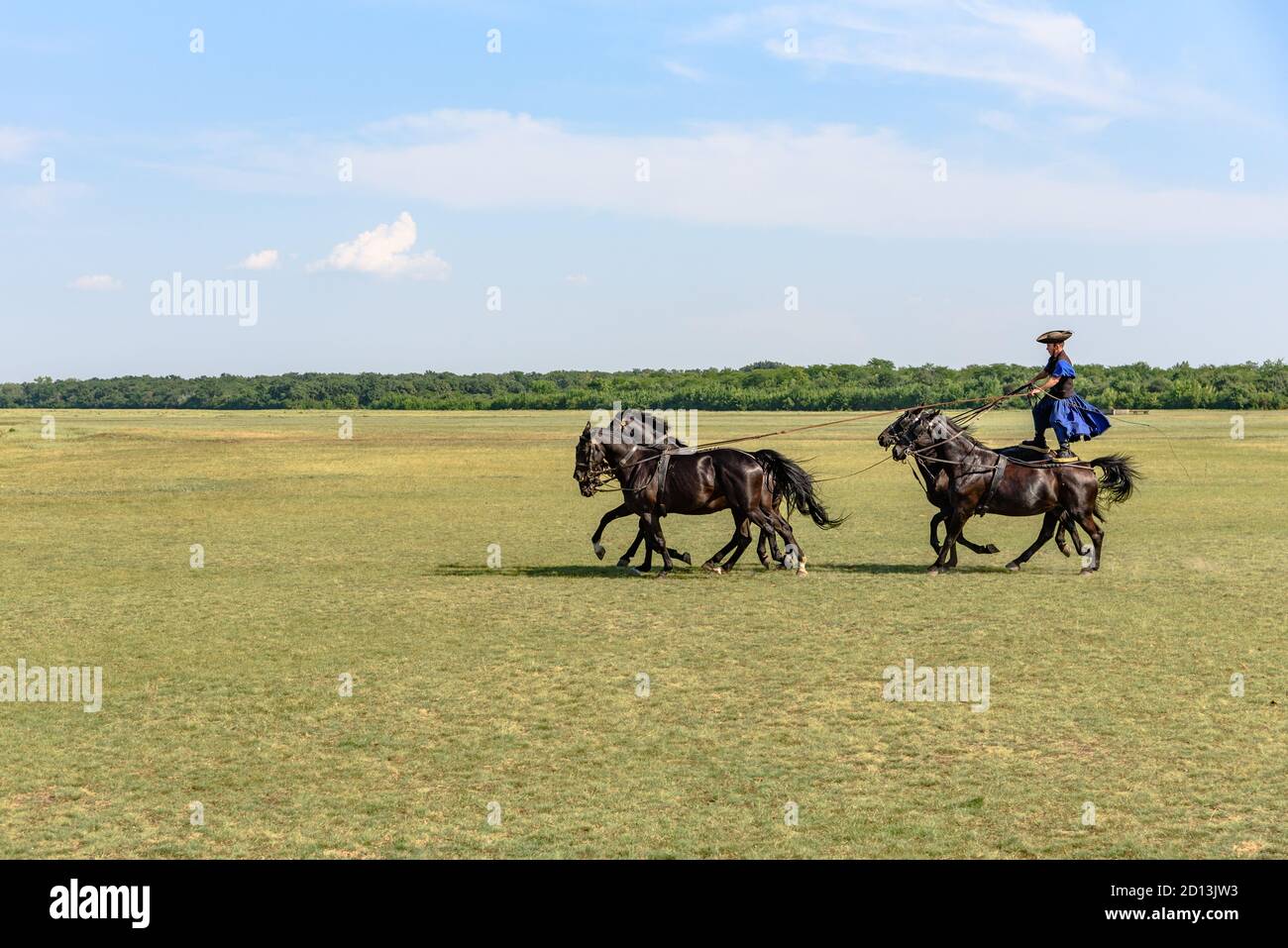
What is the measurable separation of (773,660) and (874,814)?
166 inches

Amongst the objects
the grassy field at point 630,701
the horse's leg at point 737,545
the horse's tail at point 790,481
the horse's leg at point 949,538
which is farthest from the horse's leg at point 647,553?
the horse's leg at point 949,538

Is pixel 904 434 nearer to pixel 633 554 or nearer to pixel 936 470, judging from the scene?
pixel 936 470

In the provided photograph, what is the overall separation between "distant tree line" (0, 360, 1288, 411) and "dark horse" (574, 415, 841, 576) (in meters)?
55.6

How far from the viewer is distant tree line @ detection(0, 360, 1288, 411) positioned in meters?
102

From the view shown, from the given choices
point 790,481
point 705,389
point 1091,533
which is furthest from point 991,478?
point 705,389

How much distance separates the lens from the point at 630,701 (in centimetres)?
1034

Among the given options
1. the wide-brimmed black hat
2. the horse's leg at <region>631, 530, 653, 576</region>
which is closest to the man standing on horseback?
the wide-brimmed black hat

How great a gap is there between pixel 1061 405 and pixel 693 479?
16.4 feet

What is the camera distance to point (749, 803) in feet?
25.6

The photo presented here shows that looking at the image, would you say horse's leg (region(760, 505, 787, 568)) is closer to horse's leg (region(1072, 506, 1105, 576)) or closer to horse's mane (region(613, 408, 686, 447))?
horse's mane (region(613, 408, 686, 447))

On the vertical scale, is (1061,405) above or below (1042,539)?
above

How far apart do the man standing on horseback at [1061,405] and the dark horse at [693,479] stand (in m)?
3.25

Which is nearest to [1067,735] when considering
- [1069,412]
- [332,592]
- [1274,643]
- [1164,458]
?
[1274,643]

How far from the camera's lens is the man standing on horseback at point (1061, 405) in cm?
1686
